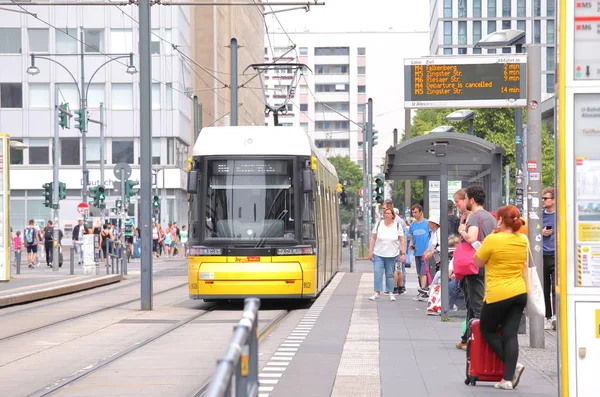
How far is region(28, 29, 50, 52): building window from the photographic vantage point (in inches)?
2798

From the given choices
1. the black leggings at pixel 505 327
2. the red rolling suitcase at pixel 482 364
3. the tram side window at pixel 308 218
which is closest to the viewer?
the black leggings at pixel 505 327

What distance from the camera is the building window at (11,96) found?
71.8 meters

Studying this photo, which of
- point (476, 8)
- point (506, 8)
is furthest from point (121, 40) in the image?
point (506, 8)

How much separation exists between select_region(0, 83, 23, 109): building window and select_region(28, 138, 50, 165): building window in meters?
2.23

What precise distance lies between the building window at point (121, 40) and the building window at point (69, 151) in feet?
19.7

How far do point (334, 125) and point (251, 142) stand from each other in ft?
439

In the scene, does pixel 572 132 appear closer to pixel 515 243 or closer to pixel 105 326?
pixel 515 243

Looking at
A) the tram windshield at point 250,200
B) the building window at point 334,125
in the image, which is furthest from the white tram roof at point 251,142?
the building window at point 334,125

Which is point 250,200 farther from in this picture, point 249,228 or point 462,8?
point 462,8

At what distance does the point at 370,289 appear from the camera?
27203 millimetres

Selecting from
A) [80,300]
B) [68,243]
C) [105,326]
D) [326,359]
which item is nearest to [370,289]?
[80,300]

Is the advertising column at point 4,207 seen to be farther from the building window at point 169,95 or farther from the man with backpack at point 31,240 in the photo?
the building window at point 169,95

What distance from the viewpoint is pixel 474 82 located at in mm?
18641

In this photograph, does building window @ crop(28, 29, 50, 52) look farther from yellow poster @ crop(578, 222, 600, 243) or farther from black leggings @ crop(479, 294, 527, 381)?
yellow poster @ crop(578, 222, 600, 243)
